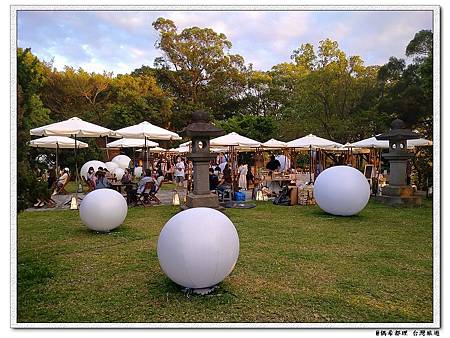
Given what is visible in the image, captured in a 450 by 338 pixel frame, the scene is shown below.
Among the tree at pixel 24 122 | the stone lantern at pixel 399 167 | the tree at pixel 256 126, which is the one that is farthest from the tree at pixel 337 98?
the tree at pixel 24 122

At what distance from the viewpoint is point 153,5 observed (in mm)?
5539

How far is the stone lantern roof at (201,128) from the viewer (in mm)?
12008

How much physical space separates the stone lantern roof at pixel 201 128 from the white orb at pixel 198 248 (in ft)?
21.7

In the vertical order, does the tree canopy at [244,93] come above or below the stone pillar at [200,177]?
above

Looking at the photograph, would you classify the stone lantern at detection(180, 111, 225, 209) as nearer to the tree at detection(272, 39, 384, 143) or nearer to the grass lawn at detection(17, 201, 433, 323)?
the grass lawn at detection(17, 201, 433, 323)

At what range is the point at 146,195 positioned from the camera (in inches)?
581

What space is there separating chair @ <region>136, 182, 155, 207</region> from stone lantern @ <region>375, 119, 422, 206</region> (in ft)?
28.6

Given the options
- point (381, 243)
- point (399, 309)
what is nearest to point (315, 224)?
point (381, 243)

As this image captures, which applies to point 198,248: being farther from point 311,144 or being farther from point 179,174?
point 179,174

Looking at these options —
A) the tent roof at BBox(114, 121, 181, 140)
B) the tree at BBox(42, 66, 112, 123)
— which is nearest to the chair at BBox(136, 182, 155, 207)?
the tent roof at BBox(114, 121, 181, 140)

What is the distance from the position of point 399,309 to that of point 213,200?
762 cm

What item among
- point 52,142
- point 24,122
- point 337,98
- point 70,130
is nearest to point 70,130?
point 70,130

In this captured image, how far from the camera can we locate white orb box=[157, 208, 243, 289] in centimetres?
521

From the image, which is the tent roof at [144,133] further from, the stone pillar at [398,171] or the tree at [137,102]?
the tree at [137,102]
